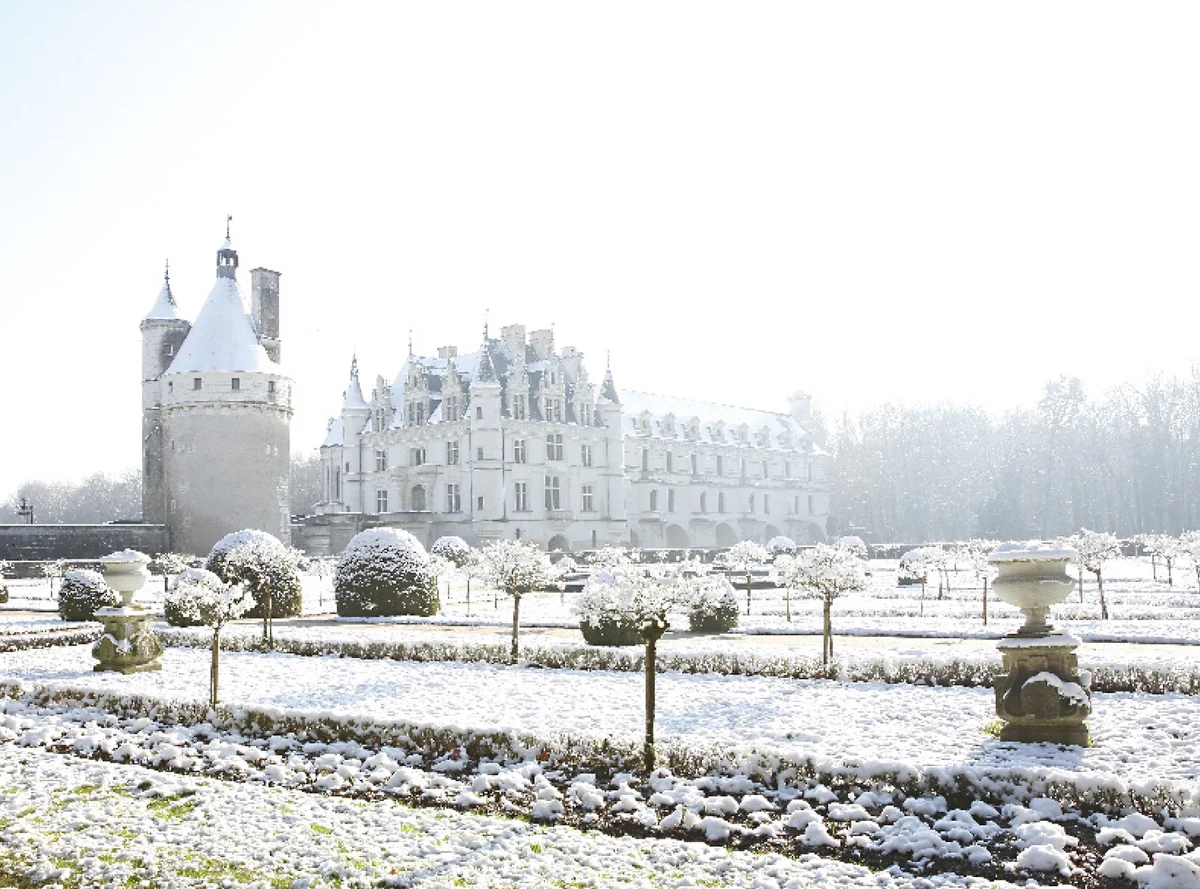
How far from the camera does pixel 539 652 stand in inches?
580

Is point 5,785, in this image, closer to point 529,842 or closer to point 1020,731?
point 529,842

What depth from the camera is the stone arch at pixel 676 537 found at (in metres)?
62.9

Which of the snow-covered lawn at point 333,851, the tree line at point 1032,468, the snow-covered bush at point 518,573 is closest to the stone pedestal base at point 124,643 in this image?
the snow-covered bush at point 518,573

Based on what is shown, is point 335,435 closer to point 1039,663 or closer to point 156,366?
point 156,366

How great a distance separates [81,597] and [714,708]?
17.6 metres

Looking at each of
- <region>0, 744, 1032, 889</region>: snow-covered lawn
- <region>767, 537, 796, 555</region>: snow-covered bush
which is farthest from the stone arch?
<region>0, 744, 1032, 889</region>: snow-covered lawn

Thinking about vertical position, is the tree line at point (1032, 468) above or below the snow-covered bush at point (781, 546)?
above

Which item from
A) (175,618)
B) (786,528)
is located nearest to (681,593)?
(175,618)

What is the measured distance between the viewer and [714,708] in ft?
35.1

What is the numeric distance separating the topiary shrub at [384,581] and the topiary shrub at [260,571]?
151 centimetres

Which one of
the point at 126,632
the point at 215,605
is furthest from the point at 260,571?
the point at 215,605

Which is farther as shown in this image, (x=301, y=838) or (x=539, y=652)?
(x=539, y=652)

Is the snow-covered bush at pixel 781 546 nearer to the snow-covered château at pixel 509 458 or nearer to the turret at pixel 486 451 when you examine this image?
the snow-covered château at pixel 509 458

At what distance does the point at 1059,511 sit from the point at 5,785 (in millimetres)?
69408
